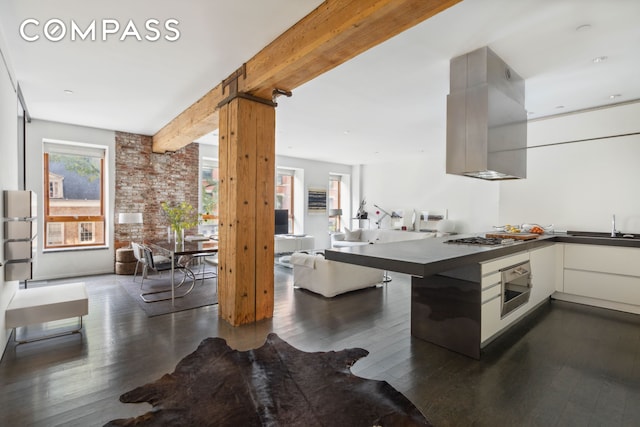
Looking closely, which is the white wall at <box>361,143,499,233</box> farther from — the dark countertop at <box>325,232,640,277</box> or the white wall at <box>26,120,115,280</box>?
the white wall at <box>26,120,115,280</box>

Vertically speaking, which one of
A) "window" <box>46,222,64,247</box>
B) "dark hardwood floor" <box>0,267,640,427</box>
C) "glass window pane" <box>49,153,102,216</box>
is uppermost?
"glass window pane" <box>49,153,102,216</box>

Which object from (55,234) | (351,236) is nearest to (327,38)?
(55,234)

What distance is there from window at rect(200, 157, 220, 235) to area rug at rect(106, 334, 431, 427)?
16.6 ft

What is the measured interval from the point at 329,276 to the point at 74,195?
519 cm

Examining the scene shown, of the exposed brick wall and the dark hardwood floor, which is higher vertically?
the exposed brick wall

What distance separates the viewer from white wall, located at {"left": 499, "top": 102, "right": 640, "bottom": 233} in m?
4.18

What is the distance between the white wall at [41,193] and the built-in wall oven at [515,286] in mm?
6676

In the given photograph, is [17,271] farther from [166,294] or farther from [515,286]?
[515,286]

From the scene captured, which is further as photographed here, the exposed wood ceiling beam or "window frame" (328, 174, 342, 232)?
"window frame" (328, 174, 342, 232)

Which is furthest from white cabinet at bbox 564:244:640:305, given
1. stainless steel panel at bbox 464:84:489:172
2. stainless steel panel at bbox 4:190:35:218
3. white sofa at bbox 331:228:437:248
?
stainless steel panel at bbox 4:190:35:218

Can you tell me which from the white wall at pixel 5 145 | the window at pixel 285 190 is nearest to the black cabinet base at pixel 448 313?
the white wall at pixel 5 145

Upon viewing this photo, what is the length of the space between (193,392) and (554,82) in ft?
15.7

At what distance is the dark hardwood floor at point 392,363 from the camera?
200cm

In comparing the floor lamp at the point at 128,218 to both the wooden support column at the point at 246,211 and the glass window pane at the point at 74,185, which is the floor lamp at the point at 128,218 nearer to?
the glass window pane at the point at 74,185
